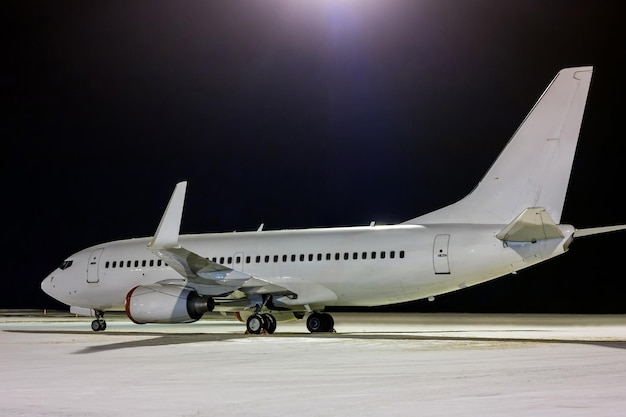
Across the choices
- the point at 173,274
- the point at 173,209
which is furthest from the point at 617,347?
the point at 173,274

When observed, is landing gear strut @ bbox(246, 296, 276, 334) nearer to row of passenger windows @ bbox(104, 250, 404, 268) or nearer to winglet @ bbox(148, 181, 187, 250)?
row of passenger windows @ bbox(104, 250, 404, 268)

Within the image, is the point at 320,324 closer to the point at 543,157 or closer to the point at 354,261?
the point at 354,261

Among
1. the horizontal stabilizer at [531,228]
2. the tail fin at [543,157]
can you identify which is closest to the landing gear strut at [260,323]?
the tail fin at [543,157]

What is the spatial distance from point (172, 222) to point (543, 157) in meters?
10.5

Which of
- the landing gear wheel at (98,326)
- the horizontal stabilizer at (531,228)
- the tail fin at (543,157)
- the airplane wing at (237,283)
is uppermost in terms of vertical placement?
the tail fin at (543,157)

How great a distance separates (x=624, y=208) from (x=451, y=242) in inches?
1695

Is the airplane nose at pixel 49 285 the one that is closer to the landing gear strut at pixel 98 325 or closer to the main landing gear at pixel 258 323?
the landing gear strut at pixel 98 325

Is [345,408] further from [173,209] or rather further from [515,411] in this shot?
[173,209]

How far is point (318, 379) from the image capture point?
12.7 metres

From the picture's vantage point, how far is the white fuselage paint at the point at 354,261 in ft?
78.1

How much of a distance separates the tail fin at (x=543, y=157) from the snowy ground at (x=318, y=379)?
15.5 feet

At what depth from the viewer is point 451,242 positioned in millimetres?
24375

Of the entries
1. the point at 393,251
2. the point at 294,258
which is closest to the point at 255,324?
the point at 294,258

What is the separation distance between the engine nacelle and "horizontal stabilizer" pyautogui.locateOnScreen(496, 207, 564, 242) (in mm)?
8884
